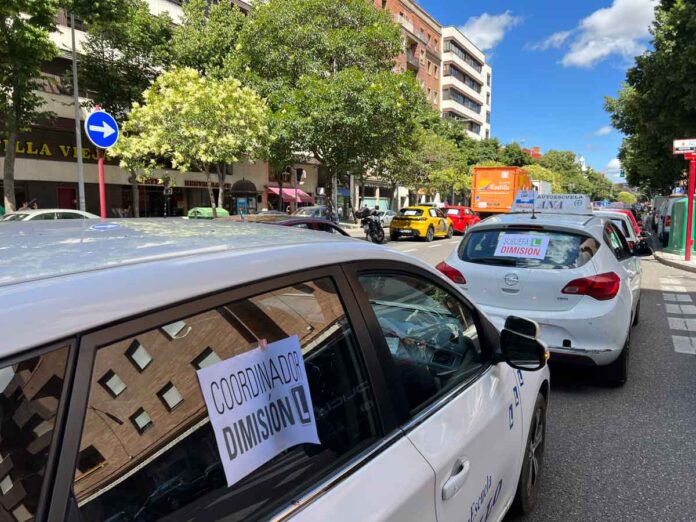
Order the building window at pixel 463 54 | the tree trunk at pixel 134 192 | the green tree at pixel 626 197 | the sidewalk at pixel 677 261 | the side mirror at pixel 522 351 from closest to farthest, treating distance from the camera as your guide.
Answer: the side mirror at pixel 522 351 < the sidewalk at pixel 677 261 < the tree trunk at pixel 134 192 < the building window at pixel 463 54 < the green tree at pixel 626 197

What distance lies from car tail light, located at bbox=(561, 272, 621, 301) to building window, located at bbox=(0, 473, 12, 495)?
14.7 ft

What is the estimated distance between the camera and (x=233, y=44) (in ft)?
82.9

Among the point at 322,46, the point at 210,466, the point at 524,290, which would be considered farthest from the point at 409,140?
the point at 210,466

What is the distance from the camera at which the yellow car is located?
74.3ft

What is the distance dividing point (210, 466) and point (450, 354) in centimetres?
138

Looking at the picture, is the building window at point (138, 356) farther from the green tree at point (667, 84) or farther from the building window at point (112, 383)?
the green tree at point (667, 84)

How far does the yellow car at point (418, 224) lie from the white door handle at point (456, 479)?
69.3 feet

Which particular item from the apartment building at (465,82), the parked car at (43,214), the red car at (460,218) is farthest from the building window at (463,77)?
the parked car at (43,214)

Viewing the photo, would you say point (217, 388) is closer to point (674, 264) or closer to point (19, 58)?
point (674, 264)

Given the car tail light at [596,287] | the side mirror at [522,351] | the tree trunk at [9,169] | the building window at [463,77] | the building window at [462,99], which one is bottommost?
the car tail light at [596,287]

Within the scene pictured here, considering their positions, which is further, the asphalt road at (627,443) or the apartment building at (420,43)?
the apartment building at (420,43)

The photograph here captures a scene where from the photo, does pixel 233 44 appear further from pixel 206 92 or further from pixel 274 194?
pixel 274 194

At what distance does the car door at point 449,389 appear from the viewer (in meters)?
1.66

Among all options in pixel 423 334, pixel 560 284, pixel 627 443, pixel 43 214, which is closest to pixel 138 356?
pixel 423 334
